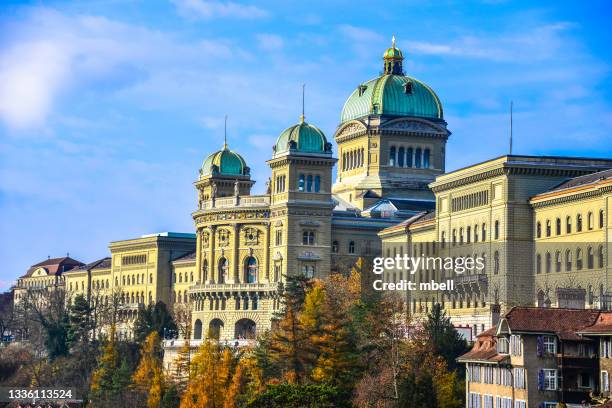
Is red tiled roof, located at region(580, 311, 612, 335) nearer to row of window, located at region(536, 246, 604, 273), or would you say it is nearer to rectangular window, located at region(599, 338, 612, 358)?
rectangular window, located at region(599, 338, 612, 358)

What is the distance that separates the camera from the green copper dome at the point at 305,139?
188625 millimetres

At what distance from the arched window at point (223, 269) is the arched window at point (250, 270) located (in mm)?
3382

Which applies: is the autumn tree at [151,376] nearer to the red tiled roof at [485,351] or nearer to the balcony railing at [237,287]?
the balcony railing at [237,287]

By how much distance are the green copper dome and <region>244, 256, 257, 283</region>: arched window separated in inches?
524

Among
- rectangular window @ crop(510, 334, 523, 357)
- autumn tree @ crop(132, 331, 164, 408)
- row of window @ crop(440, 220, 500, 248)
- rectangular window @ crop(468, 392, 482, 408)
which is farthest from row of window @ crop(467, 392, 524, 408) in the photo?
autumn tree @ crop(132, 331, 164, 408)

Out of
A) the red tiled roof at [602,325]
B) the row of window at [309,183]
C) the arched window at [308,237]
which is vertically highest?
the row of window at [309,183]

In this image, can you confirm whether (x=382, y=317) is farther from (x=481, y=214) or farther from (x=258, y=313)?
(x=258, y=313)

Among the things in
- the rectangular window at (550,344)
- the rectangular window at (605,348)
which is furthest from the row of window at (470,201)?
the rectangular window at (605,348)

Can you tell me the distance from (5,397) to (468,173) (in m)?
48.6

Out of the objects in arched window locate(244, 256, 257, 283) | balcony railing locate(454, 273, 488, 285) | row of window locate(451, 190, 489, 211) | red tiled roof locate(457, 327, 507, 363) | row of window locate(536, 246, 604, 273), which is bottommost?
red tiled roof locate(457, 327, 507, 363)

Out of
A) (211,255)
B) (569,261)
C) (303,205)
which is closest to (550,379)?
(569,261)

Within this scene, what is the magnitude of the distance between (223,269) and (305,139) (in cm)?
1980

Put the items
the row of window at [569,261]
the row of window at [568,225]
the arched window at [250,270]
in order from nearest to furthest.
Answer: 1. the row of window at [569,261]
2. the row of window at [568,225]
3. the arched window at [250,270]

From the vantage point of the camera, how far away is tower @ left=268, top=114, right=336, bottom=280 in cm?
18650
